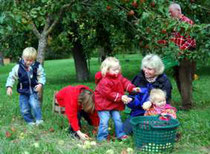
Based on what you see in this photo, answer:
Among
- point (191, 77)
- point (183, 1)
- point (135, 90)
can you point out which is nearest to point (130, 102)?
point (135, 90)

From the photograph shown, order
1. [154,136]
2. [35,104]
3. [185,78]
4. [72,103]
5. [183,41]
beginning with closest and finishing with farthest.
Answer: [154,136] < [72,103] < [35,104] < [183,41] < [185,78]

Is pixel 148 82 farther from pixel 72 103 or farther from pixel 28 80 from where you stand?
pixel 28 80

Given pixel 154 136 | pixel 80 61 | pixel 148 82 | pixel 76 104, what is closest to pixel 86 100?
pixel 76 104

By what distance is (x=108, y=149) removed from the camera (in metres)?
4.12

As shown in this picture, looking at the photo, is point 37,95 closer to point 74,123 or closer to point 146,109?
point 74,123

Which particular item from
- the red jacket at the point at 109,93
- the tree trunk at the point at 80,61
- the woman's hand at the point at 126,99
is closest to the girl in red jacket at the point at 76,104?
the red jacket at the point at 109,93

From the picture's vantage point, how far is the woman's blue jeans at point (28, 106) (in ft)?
18.5

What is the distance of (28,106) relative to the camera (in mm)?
5777

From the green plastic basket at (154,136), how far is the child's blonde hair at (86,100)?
2.78 ft

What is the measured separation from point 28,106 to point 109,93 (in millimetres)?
1847

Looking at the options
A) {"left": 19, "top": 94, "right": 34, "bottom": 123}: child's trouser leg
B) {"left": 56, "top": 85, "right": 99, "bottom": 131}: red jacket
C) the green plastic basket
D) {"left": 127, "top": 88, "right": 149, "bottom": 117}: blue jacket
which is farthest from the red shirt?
{"left": 19, "top": 94, "right": 34, "bottom": 123}: child's trouser leg

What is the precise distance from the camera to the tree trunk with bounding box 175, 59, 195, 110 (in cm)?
636

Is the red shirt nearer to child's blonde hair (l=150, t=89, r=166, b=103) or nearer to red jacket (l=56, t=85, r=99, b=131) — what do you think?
child's blonde hair (l=150, t=89, r=166, b=103)

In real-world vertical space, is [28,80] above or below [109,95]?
above
